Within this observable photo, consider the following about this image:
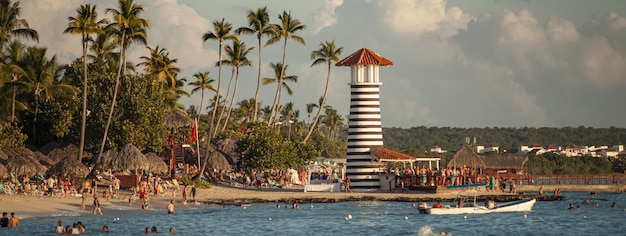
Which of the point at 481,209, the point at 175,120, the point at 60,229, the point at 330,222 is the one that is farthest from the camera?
the point at 175,120

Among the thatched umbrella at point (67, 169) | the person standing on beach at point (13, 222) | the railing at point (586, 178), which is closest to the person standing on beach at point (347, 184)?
the thatched umbrella at point (67, 169)

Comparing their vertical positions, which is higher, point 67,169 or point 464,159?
point 464,159

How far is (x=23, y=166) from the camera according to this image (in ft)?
201

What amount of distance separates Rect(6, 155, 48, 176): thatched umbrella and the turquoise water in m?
6.82

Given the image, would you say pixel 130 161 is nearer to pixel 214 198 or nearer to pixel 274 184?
pixel 214 198

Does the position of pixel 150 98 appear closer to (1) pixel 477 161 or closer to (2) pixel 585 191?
(1) pixel 477 161

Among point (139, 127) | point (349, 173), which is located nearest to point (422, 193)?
point (349, 173)

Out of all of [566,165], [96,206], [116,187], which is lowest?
[96,206]

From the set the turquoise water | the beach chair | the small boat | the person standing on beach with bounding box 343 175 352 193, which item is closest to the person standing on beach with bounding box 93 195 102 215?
the turquoise water

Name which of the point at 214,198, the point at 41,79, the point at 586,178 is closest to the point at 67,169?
the point at 214,198

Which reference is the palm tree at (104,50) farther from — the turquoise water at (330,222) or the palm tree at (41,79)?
the turquoise water at (330,222)

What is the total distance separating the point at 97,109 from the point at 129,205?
17112mm

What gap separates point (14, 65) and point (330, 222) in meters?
28.3

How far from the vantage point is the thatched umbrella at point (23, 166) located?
200ft
